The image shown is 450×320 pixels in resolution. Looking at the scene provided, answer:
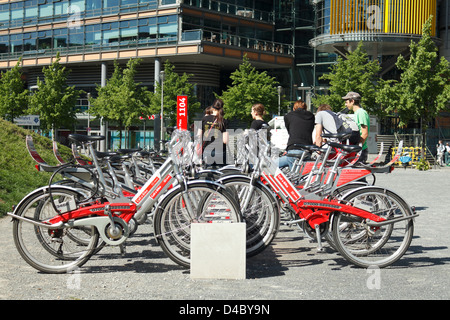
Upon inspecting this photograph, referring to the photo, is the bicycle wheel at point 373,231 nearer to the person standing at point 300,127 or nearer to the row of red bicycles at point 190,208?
the row of red bicycles at point 190,208

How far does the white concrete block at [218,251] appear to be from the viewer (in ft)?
18.4

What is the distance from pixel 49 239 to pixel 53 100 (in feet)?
150

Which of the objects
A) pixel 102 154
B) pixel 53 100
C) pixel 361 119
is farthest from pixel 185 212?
pixel 53 100

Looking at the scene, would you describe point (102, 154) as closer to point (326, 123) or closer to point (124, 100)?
point (326, 123)

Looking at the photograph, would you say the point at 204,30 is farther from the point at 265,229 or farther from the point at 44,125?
the point at 265,229

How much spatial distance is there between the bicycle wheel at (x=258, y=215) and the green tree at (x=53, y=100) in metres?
45.5

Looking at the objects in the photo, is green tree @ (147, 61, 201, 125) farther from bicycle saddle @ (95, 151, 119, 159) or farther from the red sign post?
bicycle saddle @ (95, 151, 119, 159)

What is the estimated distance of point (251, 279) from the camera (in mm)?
5590

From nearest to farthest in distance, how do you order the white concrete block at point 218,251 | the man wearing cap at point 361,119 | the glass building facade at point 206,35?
1. the white concrete block at point 218,251
2. the man wearing cap at point 361,119
3. the glass building facade at point 206,35

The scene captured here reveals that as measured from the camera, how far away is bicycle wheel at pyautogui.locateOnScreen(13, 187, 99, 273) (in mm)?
5758

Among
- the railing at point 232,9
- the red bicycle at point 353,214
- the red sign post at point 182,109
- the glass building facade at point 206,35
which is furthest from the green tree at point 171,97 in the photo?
the red bicycle at point 353,214

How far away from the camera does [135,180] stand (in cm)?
739
